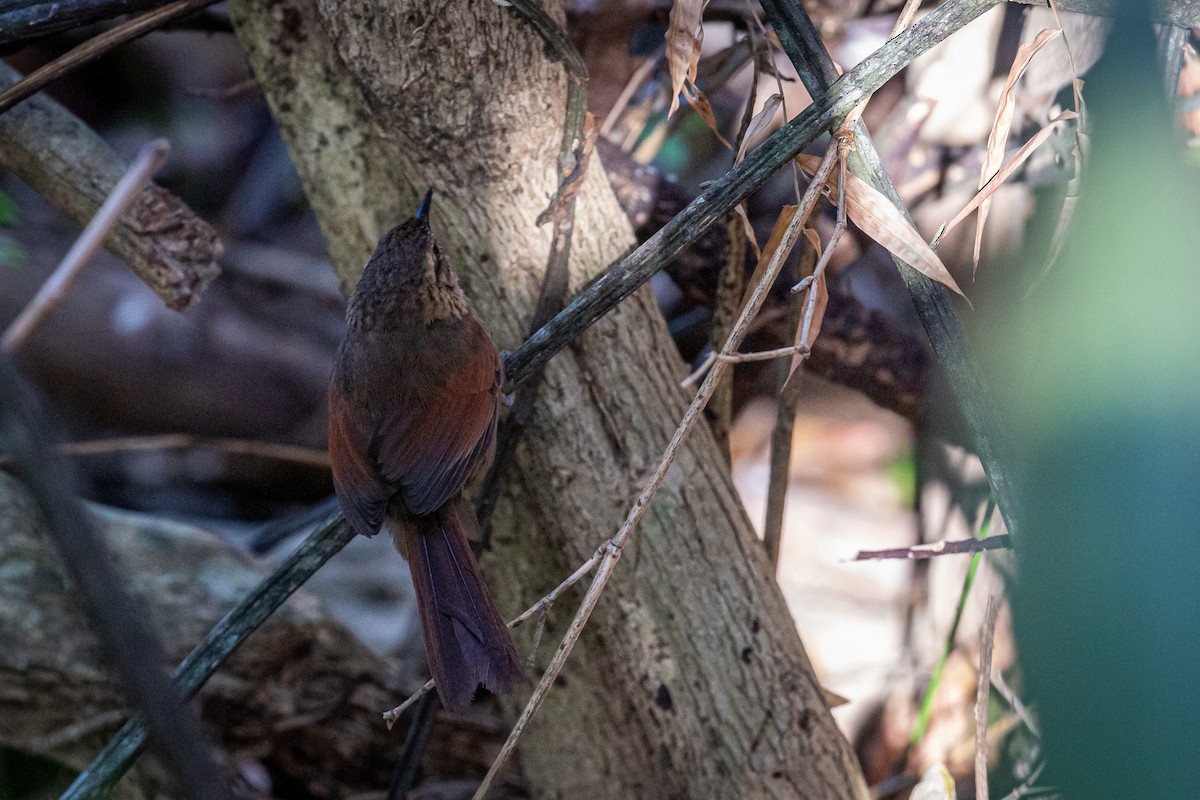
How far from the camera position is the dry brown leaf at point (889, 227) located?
1.31 m

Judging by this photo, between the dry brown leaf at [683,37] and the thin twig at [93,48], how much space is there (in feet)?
2.60

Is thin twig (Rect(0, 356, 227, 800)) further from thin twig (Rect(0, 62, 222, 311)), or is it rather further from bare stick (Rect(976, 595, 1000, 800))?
thin twig (Rect(0, 62, 222, 311))

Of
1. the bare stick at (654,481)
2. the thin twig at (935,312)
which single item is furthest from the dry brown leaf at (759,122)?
the bare stick at (654,481)

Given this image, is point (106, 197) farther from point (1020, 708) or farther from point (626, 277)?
point (1020, 708)

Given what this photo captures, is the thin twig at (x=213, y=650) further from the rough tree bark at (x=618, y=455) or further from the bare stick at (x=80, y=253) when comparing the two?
the bare stick at (x=80, y=253)

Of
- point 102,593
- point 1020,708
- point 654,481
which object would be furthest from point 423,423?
point 102,593

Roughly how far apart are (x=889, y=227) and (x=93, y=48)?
4.31ft

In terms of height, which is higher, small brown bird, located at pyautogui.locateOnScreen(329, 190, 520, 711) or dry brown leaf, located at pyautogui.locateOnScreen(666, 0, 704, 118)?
dry brown leaf, located at pyautogui.locateOnScreen(666, 0, 704, 118)

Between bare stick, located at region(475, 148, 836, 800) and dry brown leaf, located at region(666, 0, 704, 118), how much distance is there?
30cm

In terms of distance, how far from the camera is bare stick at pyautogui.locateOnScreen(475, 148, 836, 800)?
1.23 metres

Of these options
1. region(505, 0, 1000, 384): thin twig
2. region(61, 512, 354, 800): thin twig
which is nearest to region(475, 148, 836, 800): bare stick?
region(505, 0, 1000, 384): thin twig

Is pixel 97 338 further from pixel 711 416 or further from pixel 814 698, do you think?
pixel 814 698

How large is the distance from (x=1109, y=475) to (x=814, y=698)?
1.34 metres

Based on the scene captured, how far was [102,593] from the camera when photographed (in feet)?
1.77
